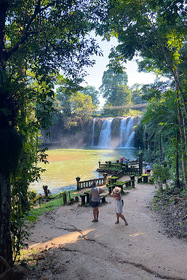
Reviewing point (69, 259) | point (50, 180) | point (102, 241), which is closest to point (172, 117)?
point (102, 241)

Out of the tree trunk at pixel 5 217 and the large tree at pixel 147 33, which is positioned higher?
the large tree at pixel 147 33

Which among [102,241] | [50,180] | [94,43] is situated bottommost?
[50,180]

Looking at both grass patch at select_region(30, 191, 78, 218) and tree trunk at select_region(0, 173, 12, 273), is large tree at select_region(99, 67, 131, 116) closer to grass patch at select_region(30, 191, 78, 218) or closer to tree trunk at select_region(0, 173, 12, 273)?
grass patch at select_region(30, 191, 78, 218)

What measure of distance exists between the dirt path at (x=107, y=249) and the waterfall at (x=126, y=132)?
3561 centimetres

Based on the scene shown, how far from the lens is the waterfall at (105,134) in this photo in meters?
47.5

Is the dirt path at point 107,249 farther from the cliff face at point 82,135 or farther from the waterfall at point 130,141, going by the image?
the cliff face at point 82,135

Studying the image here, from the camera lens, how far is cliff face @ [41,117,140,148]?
46.9 metres

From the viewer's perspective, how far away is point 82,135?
174 ft

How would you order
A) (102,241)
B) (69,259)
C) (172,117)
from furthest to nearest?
(172,117) → (102,241) → (69,259)

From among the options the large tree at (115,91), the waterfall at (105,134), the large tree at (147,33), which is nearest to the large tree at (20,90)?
the large tree at (147,33)

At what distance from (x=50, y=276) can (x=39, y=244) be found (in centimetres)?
188

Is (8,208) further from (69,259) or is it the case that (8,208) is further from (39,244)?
(39,244)

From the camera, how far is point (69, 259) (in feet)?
15.0

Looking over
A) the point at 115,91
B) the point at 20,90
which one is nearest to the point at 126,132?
the point at 115,91
